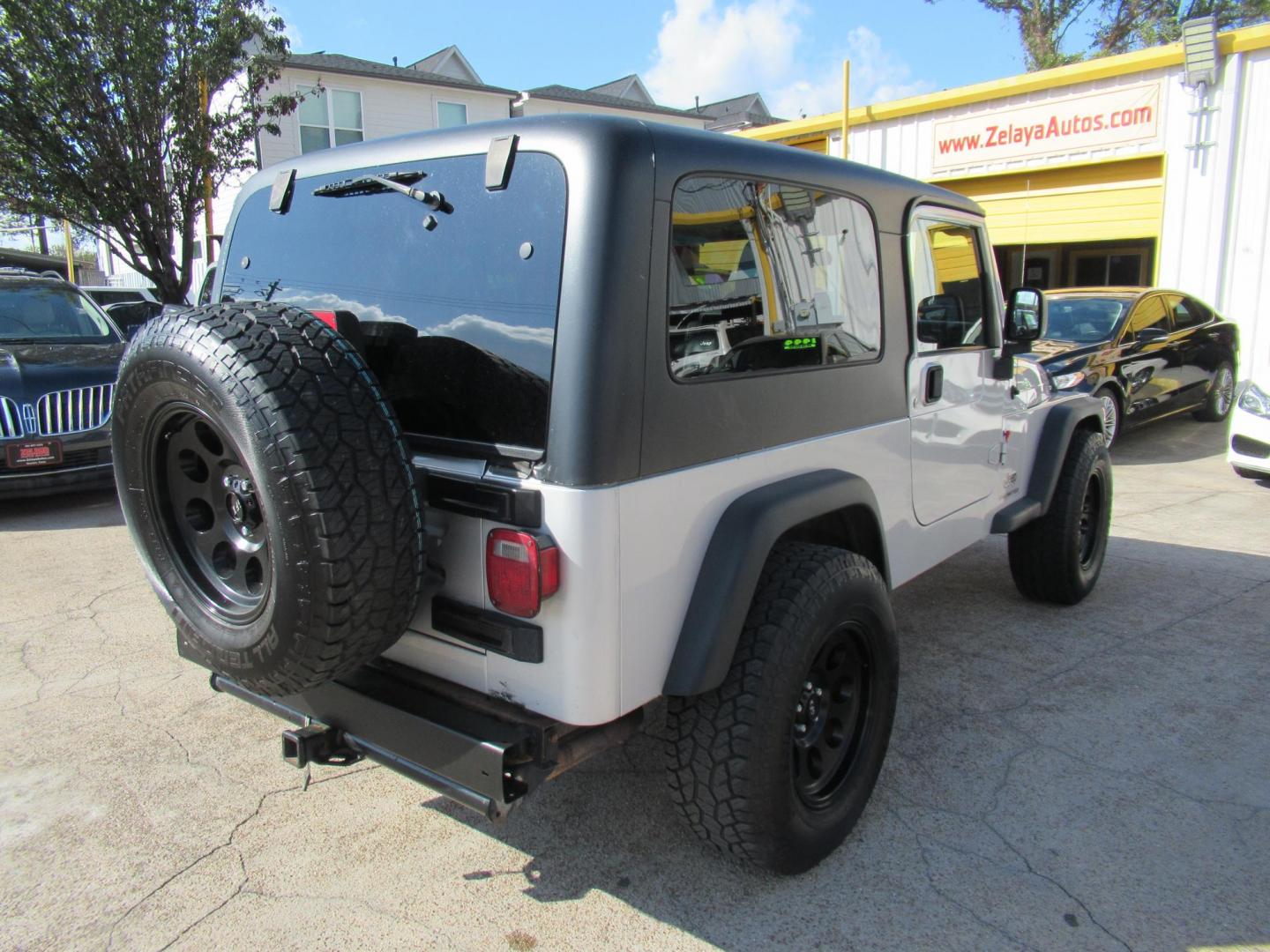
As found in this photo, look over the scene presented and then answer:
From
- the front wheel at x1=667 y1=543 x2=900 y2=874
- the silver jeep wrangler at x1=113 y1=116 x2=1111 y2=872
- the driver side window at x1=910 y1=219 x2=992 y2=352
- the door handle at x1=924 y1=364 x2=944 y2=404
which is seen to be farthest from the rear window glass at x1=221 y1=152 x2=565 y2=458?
the door handle at x1=924 y1=364 x2=944 y2=404

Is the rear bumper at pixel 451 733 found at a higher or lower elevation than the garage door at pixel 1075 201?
lower

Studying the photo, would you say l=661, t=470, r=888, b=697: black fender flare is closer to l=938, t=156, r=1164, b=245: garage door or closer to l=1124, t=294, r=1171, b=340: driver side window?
l=1124, t=294, r=1171, b=340: driver side window

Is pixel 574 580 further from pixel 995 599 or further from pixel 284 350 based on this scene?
pixel 995 599

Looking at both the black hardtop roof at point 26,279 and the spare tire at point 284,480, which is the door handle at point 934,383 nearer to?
the spare tire at point 284,480

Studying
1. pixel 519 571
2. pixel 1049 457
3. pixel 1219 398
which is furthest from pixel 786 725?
pixel 1219 398

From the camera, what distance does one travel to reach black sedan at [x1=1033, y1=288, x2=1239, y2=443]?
8.21m

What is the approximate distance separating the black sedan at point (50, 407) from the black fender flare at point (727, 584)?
5419 millimetres

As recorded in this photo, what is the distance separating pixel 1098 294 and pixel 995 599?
5913mm

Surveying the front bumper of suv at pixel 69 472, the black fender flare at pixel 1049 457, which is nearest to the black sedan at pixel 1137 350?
the black fender flare at pixel 1049 457

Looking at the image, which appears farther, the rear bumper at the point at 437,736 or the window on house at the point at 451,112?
the window on house at the point at 451,112

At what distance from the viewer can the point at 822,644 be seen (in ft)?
8.22

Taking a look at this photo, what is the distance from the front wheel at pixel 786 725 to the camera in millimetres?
2268

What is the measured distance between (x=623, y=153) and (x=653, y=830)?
1984mm

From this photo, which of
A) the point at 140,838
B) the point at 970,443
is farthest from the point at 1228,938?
the point at 140,838
